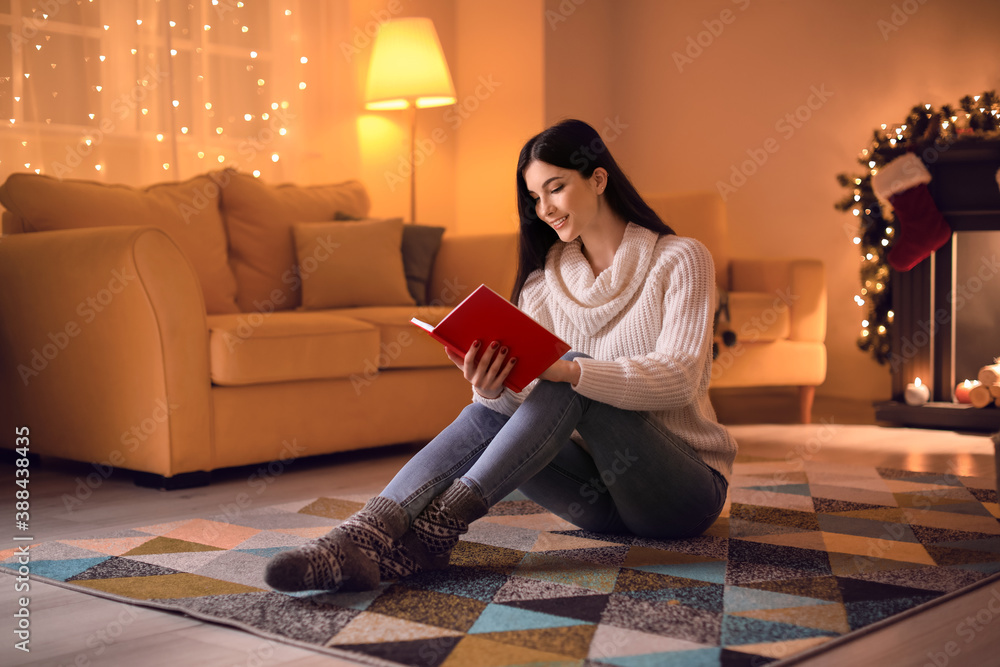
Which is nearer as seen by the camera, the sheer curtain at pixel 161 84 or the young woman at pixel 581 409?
the young woman at pixel 581 409

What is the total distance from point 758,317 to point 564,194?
6.73 ft

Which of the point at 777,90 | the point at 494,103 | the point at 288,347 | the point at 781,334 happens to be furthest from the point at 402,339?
the point at 777,90

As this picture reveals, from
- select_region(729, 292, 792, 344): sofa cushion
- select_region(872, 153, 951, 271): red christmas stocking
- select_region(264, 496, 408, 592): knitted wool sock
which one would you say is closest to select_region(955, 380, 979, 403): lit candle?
select_region(872, 153, 951, 271): red christmas stocking

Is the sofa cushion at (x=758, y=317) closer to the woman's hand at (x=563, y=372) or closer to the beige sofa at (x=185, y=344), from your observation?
the beige sofa at (x=185, y=344)

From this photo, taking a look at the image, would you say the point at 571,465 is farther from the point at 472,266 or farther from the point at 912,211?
the point at 912,211

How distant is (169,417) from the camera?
239 cm

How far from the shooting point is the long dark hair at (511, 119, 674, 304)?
1659mm

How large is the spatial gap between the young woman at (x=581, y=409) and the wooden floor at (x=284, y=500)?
0.56 ft

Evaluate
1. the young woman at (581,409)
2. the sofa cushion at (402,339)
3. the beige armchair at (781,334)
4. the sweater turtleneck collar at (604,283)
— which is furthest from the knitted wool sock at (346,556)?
the beige armchair at (781,334)

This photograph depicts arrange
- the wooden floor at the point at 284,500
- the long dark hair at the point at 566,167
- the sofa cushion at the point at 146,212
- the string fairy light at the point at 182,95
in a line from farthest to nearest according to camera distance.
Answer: the string fairy light at the point at 182,95 → the sofa cushion at the point at 146,212 → the long dark hair at the point at 566,167 → the wooden floor at the point at 284,500

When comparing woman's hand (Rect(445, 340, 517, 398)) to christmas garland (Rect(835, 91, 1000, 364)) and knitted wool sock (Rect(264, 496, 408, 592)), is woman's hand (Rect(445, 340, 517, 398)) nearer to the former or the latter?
knitted wool sock (Rect(264, 496, 408, 592))

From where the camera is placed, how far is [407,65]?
4.03m

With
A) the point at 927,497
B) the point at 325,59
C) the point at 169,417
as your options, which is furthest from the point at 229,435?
the point at 325,59

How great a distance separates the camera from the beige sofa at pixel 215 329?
242 cm
